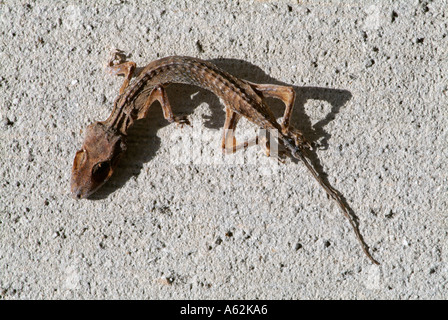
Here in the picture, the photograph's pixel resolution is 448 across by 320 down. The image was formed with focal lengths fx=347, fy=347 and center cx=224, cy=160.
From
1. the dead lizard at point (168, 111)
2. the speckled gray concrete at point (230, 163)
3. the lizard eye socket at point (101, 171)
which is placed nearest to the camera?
the dead lizard at point (168, 111)

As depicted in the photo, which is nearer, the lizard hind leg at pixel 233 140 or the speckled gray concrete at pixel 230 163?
the lizard hind leg at pixel 233 140

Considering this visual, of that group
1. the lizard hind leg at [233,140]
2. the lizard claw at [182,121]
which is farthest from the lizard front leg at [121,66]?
the lizard hind leg at [233,140]

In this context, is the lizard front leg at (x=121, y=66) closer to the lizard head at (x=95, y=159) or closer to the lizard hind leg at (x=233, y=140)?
the lizard head at (x=95, y=159)

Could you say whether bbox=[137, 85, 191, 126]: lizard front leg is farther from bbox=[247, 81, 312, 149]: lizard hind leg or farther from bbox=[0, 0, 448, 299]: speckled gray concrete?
bbox=[247, 81, 312, 149]: lizard hind leg

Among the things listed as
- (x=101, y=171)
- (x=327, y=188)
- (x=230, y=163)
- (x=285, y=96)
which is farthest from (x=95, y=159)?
(x=327, y=188)

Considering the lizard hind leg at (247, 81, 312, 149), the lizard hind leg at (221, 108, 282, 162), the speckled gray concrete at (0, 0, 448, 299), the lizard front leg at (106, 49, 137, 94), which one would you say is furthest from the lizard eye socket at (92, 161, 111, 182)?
the lizard hind leg at (247, 81, 312, 149)

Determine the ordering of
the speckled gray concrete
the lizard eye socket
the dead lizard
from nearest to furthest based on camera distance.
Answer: the dead lizard
the lizard eye socket
the speckled gray concrete
